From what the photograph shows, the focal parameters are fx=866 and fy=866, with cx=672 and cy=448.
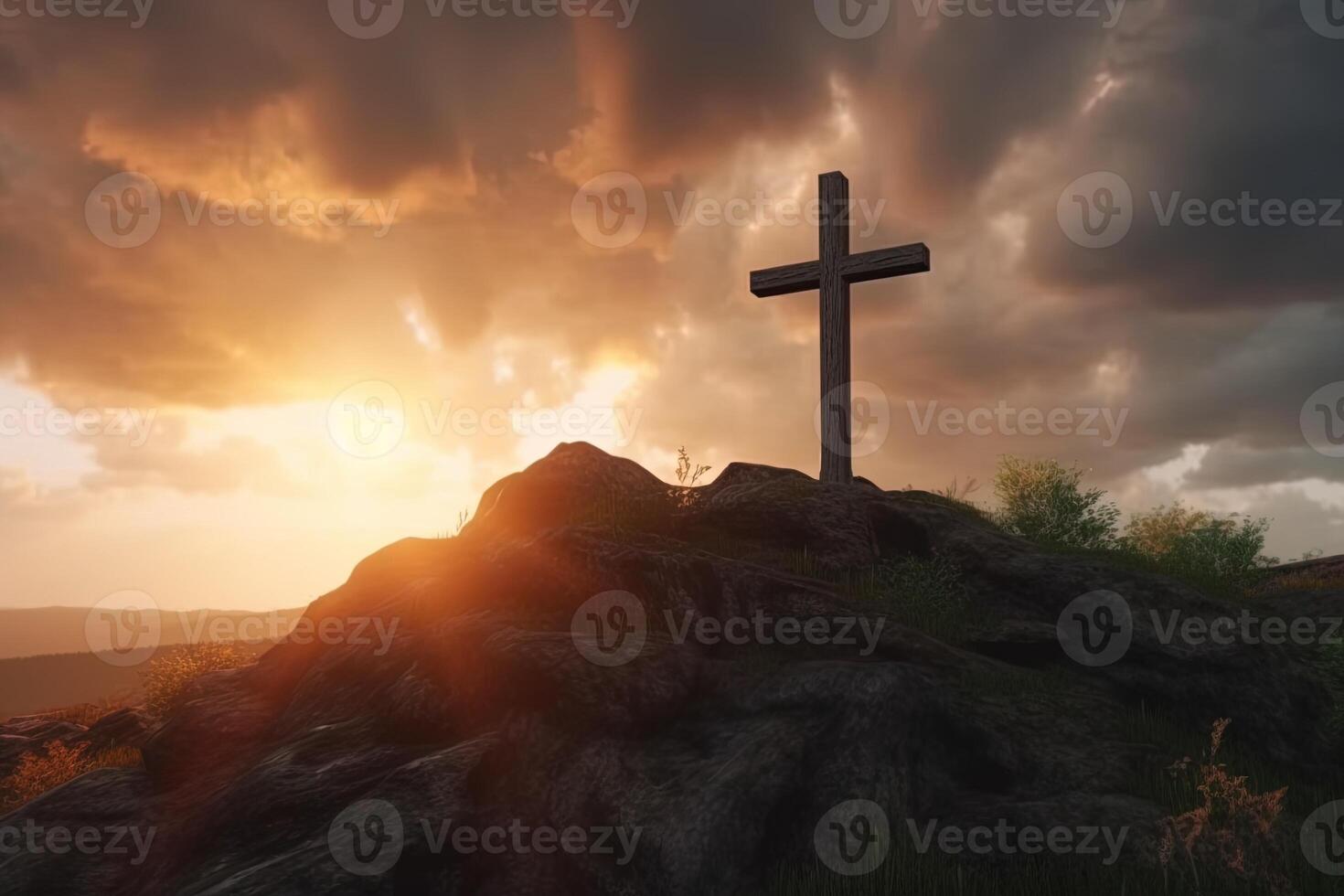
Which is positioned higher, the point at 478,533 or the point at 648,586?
the point at 478,533

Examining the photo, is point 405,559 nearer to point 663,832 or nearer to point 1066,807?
point 663,832

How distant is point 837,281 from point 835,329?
41.7 inches

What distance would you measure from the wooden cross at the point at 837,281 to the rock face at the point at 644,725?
385 cm

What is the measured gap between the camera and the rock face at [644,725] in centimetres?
779

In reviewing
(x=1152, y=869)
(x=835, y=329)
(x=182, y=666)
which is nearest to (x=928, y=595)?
(x=1152, y=869)

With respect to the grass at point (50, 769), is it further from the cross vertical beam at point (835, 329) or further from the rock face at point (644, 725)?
the cross vertical beam at point (835, 329)

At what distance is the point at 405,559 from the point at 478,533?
138 centimetres

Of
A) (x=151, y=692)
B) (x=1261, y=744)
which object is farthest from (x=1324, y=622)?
(x=151, y=692)

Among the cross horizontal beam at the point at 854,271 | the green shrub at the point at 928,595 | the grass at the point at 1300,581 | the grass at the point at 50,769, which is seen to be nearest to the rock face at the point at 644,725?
the green shrub at the point at 928,595

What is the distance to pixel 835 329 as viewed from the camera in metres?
18.0

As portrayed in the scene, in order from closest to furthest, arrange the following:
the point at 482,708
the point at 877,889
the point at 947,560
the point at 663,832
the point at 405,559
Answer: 1. the point at 877,889
2. the point at 663,832
3. the point at 482,708
4. the point at 947,560
5. the point at 405,559

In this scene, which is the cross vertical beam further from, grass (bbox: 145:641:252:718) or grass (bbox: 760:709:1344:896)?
grass (bbox: 145:641:252:718)

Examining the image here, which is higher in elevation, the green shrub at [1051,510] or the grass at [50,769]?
the green shrub at [1051,510]

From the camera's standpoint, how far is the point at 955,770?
8914 millimetres
